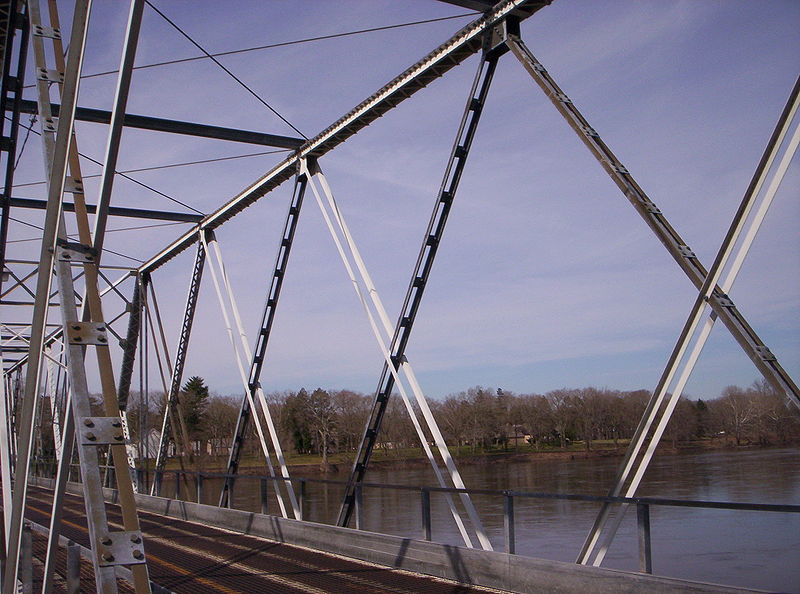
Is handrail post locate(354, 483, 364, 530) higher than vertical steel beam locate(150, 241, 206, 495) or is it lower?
lower

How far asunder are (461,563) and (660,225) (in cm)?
447

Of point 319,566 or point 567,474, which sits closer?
point 319,566

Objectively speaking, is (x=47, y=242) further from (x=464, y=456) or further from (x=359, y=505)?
(x=464, y=456)

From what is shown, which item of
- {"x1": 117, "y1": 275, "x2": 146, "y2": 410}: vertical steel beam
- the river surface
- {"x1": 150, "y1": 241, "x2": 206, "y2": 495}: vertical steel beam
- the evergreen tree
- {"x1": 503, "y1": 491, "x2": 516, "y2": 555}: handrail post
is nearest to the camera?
{"x1": 503, "y1": 491, "x2": 516, "y2": 555}: handrail post

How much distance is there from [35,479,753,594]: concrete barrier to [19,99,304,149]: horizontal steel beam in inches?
261

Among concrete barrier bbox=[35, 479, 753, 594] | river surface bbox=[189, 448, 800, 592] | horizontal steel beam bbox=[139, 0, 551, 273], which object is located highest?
horizontal steel beam bbox=[139, 0, 551, 273]

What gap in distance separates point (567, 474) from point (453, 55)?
3424cm

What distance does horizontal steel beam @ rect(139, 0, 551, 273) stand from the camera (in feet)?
31.5

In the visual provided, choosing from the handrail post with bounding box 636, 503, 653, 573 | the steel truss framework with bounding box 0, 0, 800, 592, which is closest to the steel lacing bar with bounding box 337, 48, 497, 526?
the steel truss framework with bounding box 0, 0, 800, 592

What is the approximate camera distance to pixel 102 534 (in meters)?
3.91

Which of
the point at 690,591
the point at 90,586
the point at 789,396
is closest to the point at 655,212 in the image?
the point at 789,396

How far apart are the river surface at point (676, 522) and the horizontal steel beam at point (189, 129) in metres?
7.99

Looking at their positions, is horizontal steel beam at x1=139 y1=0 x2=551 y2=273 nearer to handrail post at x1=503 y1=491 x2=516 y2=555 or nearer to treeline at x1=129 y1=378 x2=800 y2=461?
handrail post at x1=503 y1=491 x2=516 y2=555

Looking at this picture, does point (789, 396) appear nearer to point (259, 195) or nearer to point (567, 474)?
point (259, 195)
